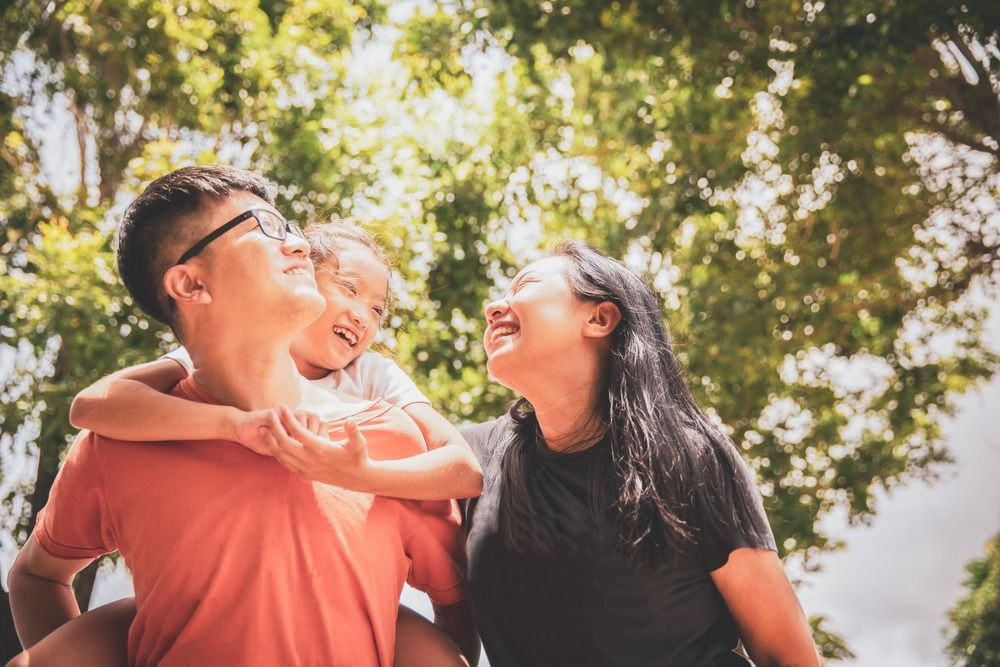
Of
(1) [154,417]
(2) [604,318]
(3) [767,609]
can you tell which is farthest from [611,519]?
(1) [154,417]

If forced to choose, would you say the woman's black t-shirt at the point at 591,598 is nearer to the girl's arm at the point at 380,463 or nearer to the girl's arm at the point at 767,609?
the girl's arm at the point at 767,609

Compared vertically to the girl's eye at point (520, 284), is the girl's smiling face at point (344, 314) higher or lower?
lower

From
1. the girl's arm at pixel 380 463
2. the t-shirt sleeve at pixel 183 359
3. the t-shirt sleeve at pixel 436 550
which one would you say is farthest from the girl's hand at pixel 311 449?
the t-shirt sleeve at pixel 183 359

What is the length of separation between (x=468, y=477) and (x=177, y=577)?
26.5 inches

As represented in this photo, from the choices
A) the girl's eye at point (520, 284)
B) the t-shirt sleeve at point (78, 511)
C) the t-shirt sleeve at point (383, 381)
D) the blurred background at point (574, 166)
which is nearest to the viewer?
the t-shirt sleeve at point (78, 511)

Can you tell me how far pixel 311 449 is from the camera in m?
1.86

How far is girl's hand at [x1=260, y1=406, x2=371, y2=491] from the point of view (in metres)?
1.87

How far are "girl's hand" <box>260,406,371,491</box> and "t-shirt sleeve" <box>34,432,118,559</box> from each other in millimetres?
467

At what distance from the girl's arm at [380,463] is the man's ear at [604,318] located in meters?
0.50

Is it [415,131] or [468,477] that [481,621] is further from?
[415,131]

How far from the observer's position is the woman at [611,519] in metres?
2.19

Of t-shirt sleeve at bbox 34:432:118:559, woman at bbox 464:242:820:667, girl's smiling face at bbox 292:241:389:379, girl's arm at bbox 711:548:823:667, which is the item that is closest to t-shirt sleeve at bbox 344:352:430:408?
girl's smiling face at bbox 292:241:389:379

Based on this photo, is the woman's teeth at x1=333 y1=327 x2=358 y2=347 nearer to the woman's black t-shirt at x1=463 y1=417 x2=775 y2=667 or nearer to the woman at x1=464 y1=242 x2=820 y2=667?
the woman at x1=464 y1=242 x2=820 y2=667

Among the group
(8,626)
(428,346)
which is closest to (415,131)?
(428,346)
